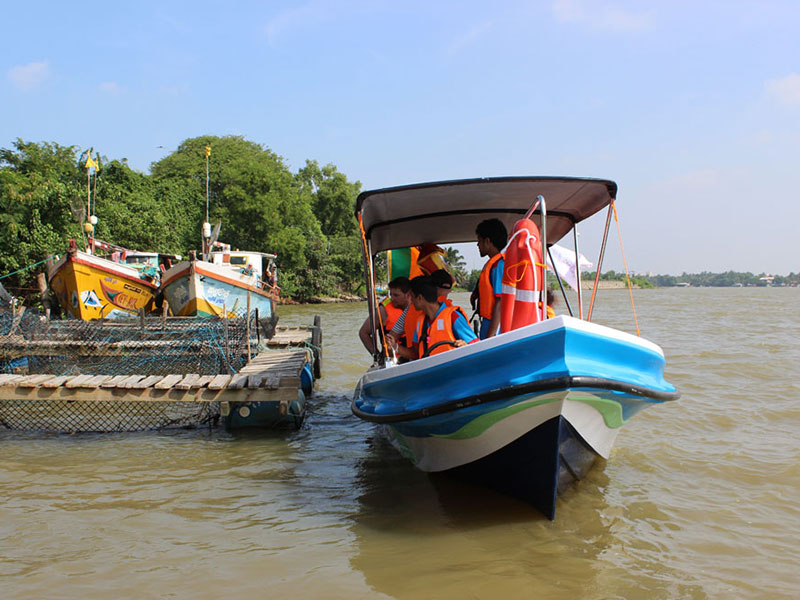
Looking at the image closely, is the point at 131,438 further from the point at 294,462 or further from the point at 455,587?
the point at 455,587

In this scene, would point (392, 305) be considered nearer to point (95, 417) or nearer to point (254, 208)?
point (95, 417)

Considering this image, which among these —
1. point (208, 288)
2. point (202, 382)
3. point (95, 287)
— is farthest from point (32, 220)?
point (202, 382)

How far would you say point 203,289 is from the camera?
54.5 ft

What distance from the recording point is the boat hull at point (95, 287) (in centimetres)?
1619

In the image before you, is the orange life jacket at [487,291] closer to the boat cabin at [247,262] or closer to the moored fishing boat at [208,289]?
the moored fishing boat at [208,289]

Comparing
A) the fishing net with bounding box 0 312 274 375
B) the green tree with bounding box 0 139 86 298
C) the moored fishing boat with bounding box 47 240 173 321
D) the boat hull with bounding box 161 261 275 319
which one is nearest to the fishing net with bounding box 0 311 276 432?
the fishing net with bounding box 0 312 274 375

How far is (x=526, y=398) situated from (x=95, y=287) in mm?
15231

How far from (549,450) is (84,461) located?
4584 millimetres

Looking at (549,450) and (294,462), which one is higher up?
(549,450)

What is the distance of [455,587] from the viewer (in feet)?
12.5

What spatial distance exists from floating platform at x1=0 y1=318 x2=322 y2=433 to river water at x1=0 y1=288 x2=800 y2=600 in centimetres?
34

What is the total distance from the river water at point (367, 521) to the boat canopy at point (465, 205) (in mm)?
2350

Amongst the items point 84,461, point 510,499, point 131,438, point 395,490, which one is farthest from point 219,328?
point 510,499

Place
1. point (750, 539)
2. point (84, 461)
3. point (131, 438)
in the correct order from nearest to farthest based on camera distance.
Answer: point (750, 539), point (84, 461), point (131, 438)
